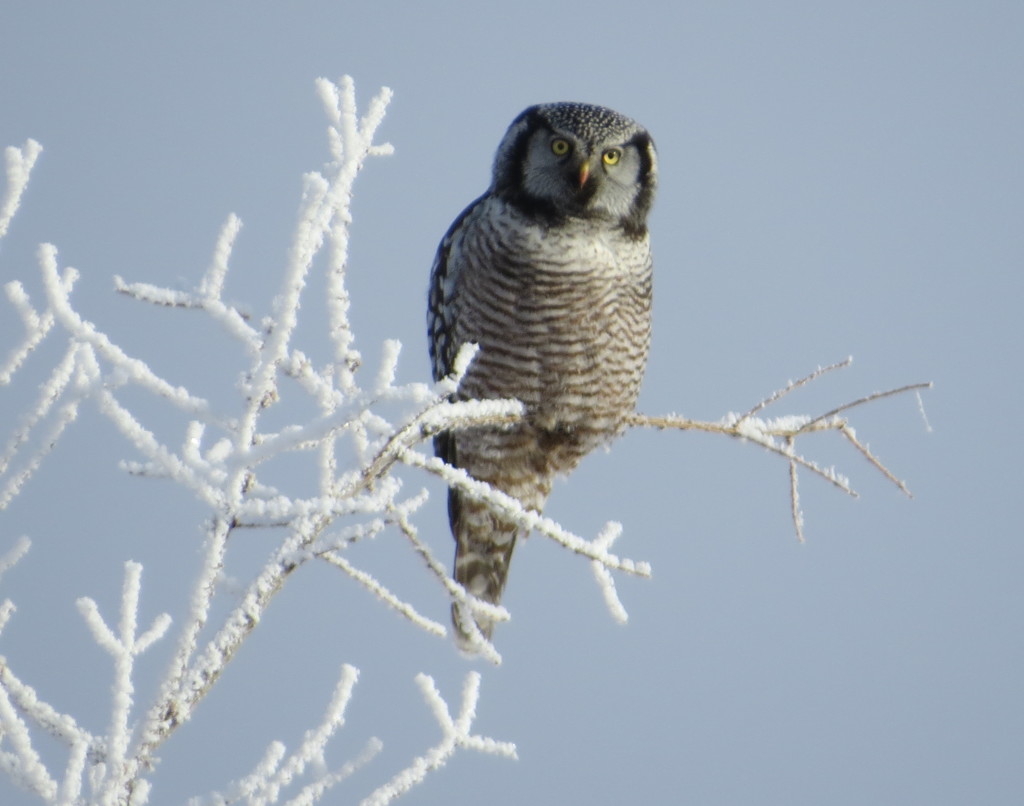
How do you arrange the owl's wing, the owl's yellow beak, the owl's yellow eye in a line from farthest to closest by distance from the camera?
the owl's wing → the owl's yellow eye → the owl's yellow beak

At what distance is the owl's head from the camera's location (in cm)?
505

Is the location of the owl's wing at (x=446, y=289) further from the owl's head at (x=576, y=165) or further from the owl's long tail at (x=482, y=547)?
the owl's long tail at (x=482, y=547)

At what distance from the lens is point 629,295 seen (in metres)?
5.22

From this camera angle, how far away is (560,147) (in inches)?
200

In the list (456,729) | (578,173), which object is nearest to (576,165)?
(578,173)

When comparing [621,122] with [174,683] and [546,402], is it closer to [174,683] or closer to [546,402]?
[546,402]

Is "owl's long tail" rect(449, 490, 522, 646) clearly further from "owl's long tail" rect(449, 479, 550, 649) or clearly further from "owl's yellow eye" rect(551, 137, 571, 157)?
"owl's yellow eye" rect(551, 137, 571, 157)

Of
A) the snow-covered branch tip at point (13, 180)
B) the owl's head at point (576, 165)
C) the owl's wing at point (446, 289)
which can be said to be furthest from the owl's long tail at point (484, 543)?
the snow-covered branch tip at point (13, 180)

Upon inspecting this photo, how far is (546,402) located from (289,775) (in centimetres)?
312

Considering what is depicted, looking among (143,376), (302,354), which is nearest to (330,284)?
(302,354)

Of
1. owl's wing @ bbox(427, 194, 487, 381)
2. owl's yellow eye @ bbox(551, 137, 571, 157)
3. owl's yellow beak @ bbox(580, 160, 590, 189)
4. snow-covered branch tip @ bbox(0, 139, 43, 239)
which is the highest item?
owl's yellow eye @ bbox(551, 137, 571, 157)

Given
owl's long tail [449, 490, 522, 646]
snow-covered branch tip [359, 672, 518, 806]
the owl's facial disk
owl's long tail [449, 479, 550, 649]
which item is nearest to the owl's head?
the owl's facial disk

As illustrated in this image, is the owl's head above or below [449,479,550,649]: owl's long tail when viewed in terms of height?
above

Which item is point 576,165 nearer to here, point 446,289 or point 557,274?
point 557,274
